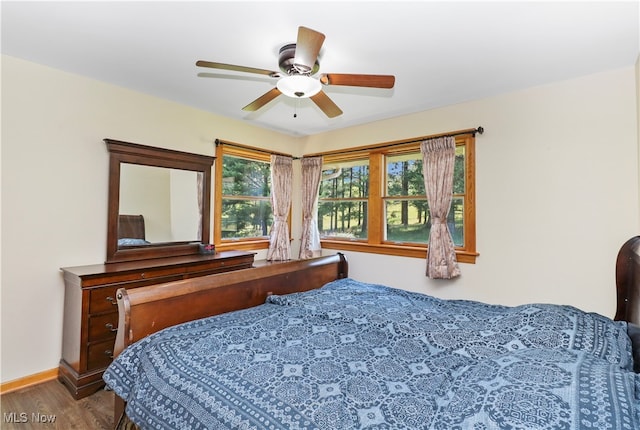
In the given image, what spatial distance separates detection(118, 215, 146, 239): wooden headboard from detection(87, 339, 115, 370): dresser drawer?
0.98m

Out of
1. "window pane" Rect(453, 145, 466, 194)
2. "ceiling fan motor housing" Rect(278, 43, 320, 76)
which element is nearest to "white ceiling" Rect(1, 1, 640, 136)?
"ceiling fan motor housing" Rect(278, 43, 320, 76)

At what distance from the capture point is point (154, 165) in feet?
10.6

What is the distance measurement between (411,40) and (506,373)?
2070 millimetres

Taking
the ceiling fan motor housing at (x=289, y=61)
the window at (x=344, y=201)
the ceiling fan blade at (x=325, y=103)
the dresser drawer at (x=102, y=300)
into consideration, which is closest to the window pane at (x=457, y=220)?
the window at (x=344, y=201)

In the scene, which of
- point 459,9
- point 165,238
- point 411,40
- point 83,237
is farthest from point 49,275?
point 459,9

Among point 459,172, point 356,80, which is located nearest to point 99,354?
point 356,80

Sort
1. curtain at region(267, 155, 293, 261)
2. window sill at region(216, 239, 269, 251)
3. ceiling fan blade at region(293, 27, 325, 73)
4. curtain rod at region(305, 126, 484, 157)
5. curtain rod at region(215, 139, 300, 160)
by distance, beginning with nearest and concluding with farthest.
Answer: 1. ceiling fan blade at region(293, 27, 325, 73)
2. curtain rod at region(305, 126, 484, 157)
3. curtain rod at region(215, 139, 300, 160)
4. window sill at region(216, 239, 269, 251)
5. curtain at region(267, 155, 293, 261)

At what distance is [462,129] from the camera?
10.9 ft

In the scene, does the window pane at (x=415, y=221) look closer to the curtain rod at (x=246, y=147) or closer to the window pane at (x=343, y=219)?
the window pane at (x=343, y=219)

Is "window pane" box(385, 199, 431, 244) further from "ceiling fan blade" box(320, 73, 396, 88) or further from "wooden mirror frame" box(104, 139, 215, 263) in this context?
"wooden mirror frame" box(104, 139, 215, 263)

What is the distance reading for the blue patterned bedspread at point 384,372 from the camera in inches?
36.5

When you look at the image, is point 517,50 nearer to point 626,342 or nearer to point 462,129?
point 462,129

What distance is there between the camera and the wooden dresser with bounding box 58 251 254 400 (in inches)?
95.0

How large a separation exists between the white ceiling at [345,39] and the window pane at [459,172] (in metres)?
0.62
